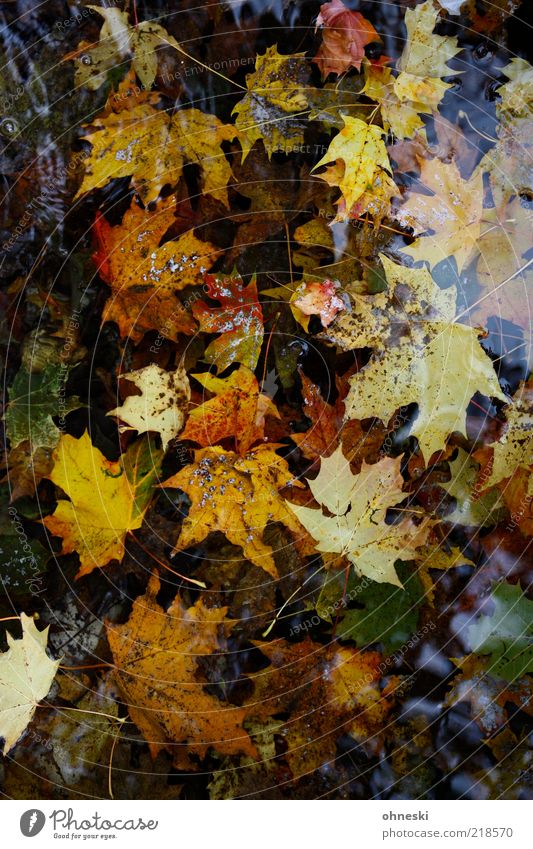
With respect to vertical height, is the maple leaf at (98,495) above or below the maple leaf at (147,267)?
below

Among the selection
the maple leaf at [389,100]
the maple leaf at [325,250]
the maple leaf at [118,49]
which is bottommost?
the maple leaf at [325,250]

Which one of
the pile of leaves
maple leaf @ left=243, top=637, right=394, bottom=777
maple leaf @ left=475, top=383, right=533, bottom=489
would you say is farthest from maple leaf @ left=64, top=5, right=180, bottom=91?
maple leaf @ left=243, top=637, right=394, bottom=777

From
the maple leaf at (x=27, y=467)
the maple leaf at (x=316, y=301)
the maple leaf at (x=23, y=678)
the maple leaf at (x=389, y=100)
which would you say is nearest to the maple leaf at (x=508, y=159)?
the maple leaf at (x=389, y=100)

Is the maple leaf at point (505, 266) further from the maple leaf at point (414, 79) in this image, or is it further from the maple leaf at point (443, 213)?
the maple leaf at point (414, 79)

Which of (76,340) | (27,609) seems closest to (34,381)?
(76,340)

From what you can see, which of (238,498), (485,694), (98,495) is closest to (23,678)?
(98,495)

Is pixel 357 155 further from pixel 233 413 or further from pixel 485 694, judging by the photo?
pixel 485 694

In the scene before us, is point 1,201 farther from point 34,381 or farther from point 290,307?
point 290,307
